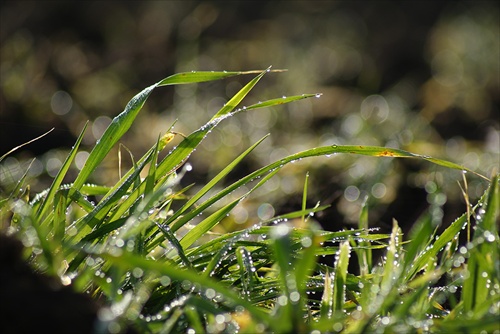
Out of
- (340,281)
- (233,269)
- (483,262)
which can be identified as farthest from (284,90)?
(483,262)

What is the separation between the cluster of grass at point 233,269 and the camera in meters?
1.18

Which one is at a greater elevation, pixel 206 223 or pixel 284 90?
pixel 206 223

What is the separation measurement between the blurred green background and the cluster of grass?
492mm

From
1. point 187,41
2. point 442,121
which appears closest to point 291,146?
point 442,121

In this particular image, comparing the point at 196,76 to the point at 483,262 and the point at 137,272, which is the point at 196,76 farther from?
the point at 483,262

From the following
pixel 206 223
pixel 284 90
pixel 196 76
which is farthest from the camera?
pixel 284 90

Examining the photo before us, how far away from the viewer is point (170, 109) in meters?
5.84

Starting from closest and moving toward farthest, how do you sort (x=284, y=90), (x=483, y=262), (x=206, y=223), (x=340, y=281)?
(x=483, y=262), (x=340, y=281), (x=206, y=223), (x=284, y=90)

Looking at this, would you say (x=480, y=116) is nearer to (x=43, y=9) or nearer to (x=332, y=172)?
(x=332, y=172)

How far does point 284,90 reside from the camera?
241 inches

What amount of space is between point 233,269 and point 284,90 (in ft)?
14.9

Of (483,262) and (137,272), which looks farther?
(137,272)

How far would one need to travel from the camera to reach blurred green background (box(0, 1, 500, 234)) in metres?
3.50

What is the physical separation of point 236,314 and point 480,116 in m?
4.47
